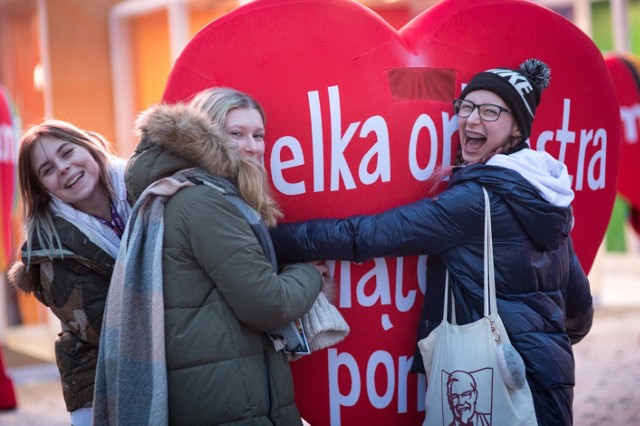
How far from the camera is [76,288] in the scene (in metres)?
2.68

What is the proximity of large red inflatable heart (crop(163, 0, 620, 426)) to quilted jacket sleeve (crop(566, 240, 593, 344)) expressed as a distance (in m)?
0.54

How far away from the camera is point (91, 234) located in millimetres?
2719

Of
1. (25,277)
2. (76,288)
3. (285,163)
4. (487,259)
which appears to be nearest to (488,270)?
(487,259)

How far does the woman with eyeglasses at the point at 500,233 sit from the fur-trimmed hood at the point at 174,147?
0.43 m

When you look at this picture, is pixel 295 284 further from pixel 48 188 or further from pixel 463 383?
pixel 48 188

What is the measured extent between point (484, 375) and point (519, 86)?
2.99ft

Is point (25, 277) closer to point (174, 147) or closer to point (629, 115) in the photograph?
point (174, 147)

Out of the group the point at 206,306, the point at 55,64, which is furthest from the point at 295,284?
the point at 55,64

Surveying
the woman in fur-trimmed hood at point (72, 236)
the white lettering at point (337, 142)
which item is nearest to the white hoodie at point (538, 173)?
the white lettering at point (337, 142)

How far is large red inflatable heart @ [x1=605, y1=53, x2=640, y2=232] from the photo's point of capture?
5.36m

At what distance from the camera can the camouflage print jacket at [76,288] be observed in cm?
268

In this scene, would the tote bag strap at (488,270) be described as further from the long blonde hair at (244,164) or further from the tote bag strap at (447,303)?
the long blonde hair at (244,164)

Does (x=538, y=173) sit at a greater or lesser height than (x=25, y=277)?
greater

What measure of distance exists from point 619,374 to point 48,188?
4.17 metres
